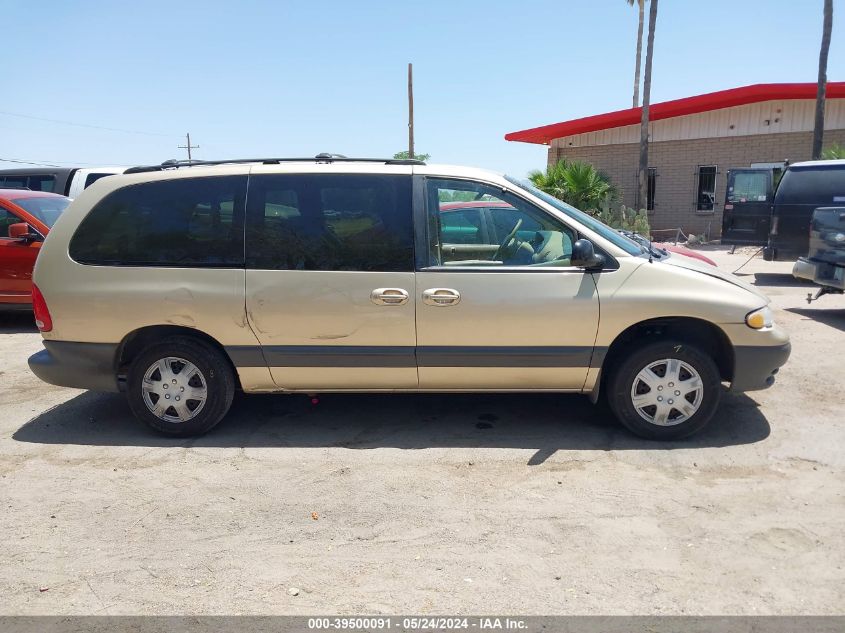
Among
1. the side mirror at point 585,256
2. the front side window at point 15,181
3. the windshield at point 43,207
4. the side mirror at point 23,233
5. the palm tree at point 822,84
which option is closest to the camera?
the side mirror at point 585,256

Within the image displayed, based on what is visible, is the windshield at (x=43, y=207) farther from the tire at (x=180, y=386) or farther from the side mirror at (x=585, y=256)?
the side mirror at (x=585, y=256)

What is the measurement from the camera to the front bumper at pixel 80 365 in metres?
4.86

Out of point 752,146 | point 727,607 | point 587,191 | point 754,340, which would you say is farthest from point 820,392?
point 752,146

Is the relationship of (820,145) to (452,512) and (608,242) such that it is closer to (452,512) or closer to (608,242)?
(608,242)

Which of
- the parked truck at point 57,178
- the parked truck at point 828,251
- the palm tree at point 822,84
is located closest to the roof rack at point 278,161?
the parked truck at point 828,251

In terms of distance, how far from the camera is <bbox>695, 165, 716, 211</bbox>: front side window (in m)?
22.5

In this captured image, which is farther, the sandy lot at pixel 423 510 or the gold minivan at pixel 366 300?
the gold minivan at pixel 366 300

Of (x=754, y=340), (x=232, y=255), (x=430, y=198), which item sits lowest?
(x=754, y=340)

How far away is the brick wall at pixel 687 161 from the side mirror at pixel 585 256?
1954 cm

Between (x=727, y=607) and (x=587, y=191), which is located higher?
(x=587, y=191)

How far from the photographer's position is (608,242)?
15.5 feet

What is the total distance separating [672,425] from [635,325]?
28.6 inches

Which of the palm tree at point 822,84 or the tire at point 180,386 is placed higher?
the palm tree at point 822,84

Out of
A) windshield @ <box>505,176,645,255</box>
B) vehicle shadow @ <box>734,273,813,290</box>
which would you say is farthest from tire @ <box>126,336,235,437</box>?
vehicle shadow @ <box>734,273,813,290</box>
